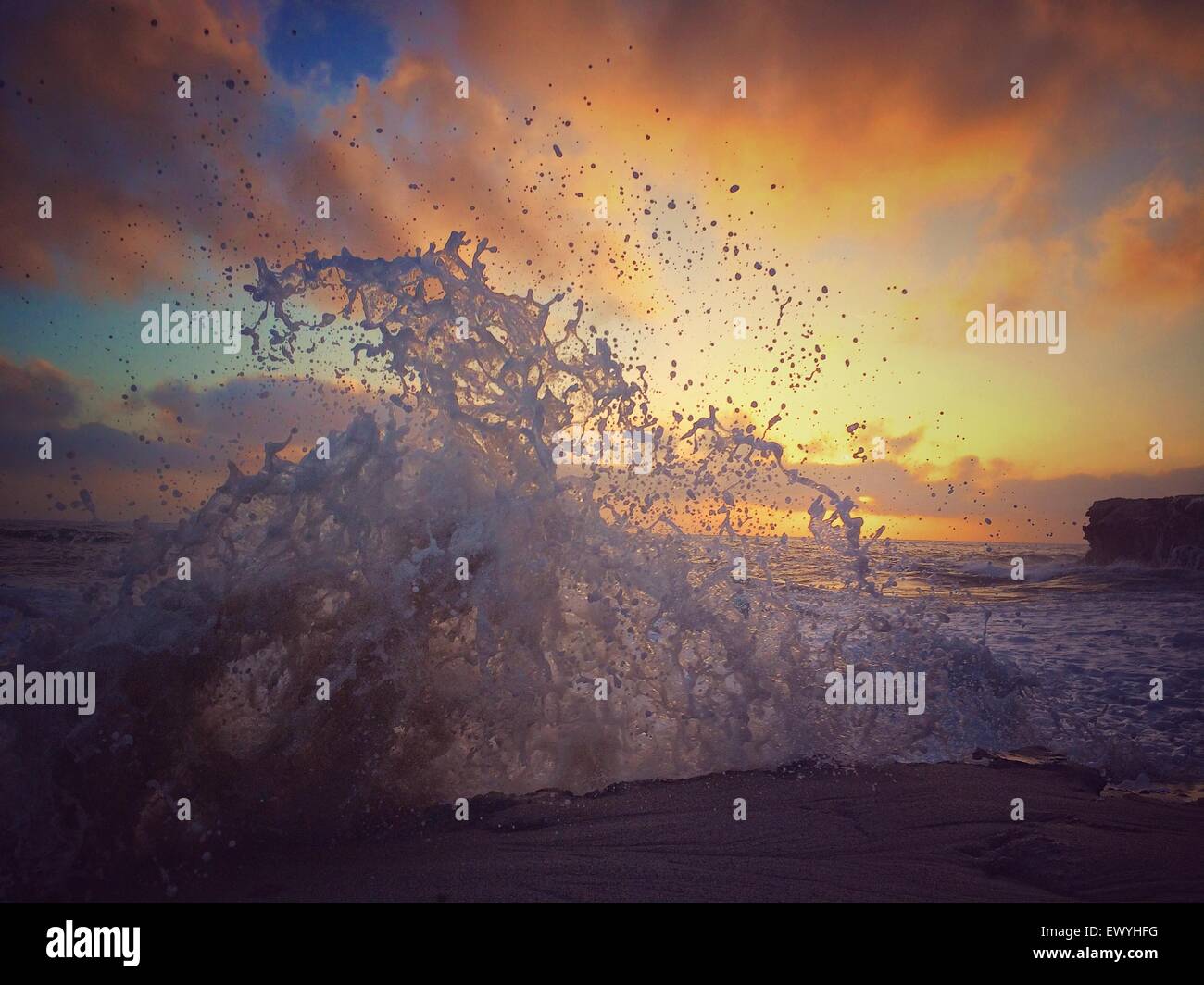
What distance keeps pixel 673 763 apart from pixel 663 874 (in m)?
1.33

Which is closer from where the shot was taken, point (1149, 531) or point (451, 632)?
point (451, 632)

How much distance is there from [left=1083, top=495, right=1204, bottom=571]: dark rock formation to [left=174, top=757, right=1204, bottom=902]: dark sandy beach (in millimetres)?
14858

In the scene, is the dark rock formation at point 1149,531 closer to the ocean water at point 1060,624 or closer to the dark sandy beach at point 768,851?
the ocean water at point 1060,624

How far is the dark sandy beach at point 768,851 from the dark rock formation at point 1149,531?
14858 mm

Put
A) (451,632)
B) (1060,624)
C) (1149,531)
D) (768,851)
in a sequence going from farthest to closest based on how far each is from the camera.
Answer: (1149,531) → (1060,624) → (451,632) → (768,851)

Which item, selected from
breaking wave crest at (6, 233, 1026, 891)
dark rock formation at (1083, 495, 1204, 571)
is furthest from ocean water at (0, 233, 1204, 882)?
dark rock formation at (1083, 495, 1204, 571)

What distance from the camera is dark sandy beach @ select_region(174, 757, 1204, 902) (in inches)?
136

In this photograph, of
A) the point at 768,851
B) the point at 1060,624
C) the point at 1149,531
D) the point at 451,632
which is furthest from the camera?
the point at 1149,531

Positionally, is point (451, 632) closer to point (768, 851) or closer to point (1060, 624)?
point (768, 851)

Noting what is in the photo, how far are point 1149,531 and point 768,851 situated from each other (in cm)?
1841

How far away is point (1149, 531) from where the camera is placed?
17.4m

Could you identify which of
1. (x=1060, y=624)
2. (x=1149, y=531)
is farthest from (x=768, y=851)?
(x=1149, y=531)

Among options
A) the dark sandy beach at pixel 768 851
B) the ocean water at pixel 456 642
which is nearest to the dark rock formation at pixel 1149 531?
the ocean water at pixel 456 642

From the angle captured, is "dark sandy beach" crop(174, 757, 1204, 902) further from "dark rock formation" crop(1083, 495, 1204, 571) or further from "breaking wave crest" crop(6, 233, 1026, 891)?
"dark rock formation" crop(1083, 495, 1204, 571)
